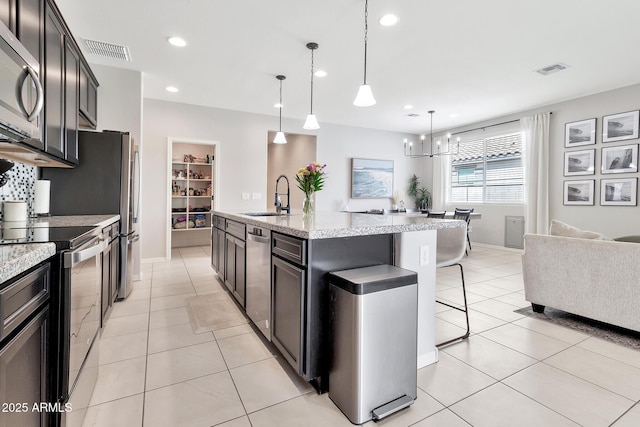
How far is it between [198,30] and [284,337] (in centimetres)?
310

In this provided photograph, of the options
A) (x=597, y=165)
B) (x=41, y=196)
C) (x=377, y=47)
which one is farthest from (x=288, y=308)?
(x=597, y=165)

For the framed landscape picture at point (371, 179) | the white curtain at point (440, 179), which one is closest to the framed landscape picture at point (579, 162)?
the white curtain at point (440, 179)

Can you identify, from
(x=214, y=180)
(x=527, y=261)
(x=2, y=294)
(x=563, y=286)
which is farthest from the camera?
(x=214, y=180)

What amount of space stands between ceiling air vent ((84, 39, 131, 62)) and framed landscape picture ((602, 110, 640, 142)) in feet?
22.6

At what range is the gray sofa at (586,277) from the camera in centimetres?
238

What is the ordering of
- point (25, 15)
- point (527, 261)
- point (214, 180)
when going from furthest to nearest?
point (214, 180), point (527, 261), point (25, 15)

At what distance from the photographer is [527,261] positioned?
9.80 ft

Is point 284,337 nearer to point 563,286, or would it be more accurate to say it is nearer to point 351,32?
point 563,286

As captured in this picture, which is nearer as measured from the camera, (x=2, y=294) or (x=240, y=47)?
(x=2, y=294)

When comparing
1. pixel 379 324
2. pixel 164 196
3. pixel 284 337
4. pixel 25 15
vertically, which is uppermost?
pixel 25 15

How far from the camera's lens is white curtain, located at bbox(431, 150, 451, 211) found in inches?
306

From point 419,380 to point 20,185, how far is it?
321cm

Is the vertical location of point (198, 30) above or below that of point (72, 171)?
above

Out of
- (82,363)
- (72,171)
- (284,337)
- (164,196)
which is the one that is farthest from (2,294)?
(164,196)
